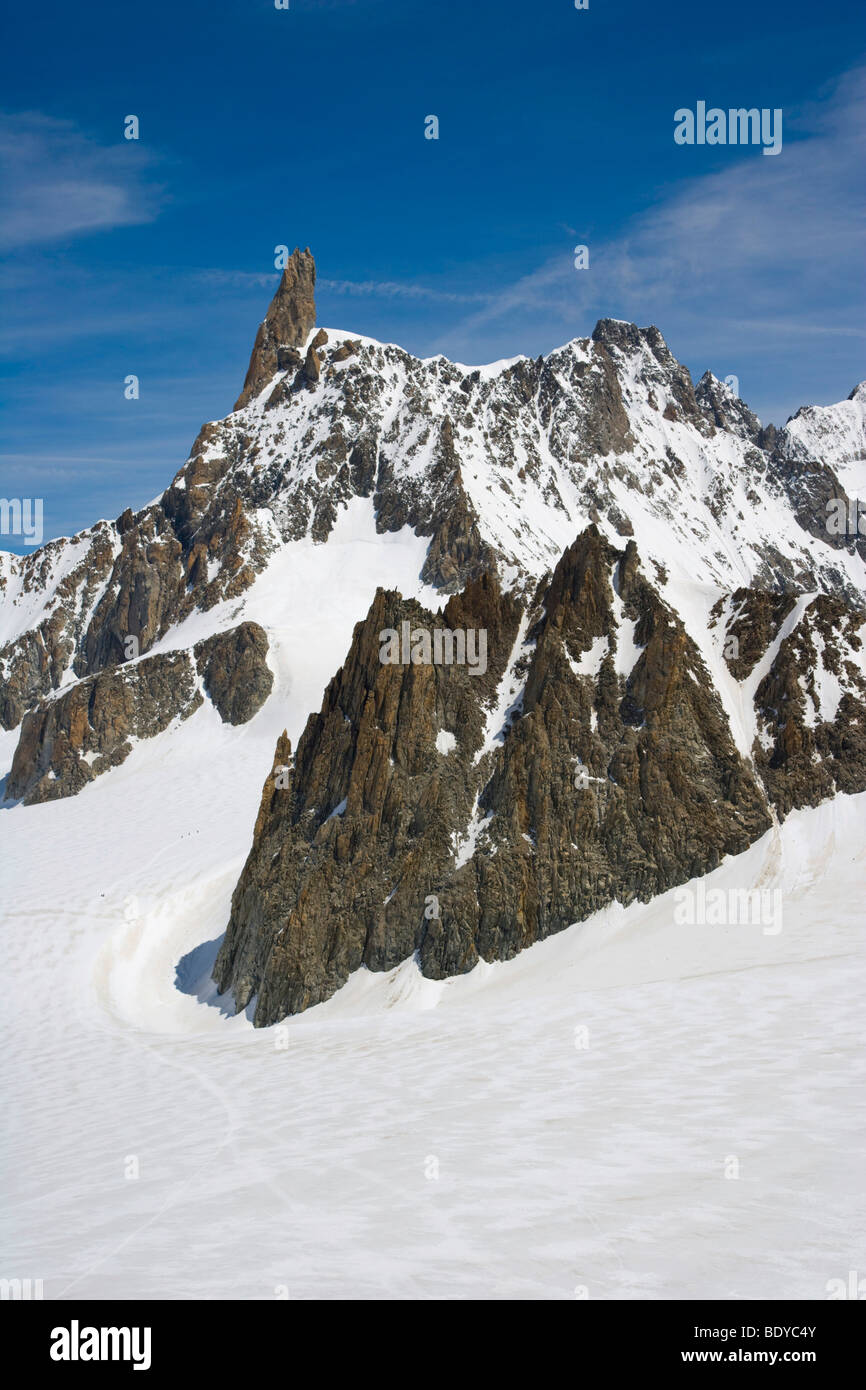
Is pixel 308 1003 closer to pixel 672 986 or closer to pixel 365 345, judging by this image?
pixel 672 986

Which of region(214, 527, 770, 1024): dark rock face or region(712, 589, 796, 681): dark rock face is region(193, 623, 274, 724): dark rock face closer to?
region(214, 527, 770, 1024): dark rock face

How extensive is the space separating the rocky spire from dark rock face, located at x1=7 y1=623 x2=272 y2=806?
54851mm

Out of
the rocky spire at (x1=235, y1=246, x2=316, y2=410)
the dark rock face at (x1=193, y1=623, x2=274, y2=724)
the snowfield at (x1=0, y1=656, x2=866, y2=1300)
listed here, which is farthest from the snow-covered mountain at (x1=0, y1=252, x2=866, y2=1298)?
the rocky spire at (x1=235, y1=246, x2=316, y2=410)

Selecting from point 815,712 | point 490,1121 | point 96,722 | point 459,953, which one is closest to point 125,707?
point 96,722

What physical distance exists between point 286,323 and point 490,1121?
5197 inches

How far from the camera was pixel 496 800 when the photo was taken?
1240 inches

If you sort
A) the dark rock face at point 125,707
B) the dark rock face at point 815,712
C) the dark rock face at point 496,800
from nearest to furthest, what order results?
the dark rock face at point 496,800 → the dark rock face at point 815,712 → the dark rock face at point 125,707

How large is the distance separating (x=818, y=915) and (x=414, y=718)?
48.1 feet

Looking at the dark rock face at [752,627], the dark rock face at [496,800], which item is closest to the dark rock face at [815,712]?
the dark rock face at [752,627]

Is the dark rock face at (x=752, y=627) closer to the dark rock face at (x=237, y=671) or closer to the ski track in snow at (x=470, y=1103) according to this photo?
the ski track in snow at (x=470, y=1103)

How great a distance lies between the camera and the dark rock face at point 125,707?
247 feet

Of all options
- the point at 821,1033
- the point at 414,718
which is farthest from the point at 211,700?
the point at 821,1033

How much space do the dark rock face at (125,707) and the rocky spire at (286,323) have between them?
5485 centimetres

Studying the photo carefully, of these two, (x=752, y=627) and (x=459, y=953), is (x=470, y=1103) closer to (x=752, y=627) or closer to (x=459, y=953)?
(x=459, y=953)
